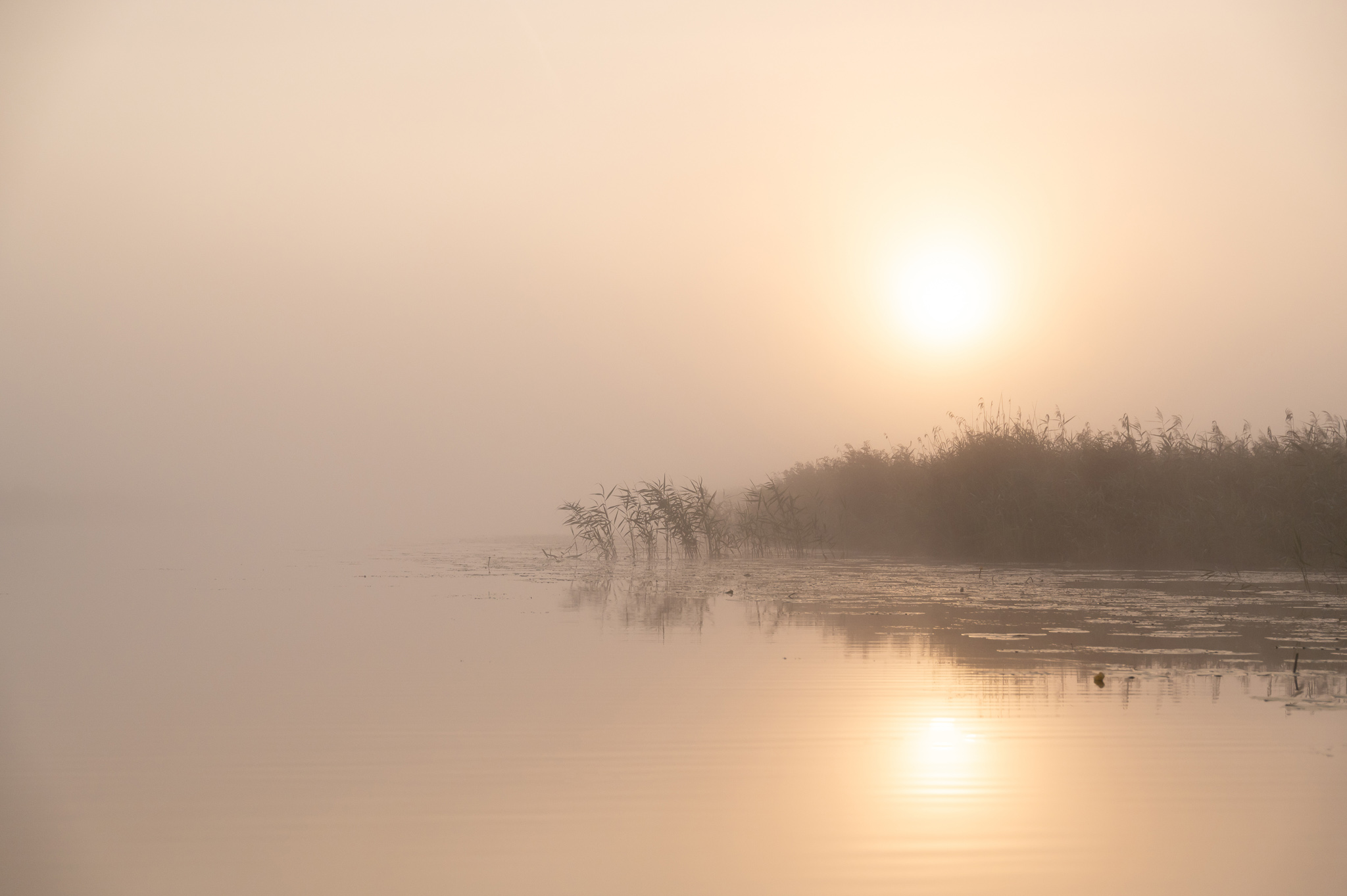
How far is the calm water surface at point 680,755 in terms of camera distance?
3314mm

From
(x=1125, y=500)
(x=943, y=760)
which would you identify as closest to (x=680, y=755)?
(x=943, y=760)

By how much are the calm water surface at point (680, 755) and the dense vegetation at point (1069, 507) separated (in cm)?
578

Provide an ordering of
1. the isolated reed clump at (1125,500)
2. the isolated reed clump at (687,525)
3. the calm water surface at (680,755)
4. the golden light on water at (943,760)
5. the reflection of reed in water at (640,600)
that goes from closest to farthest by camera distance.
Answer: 1. the calm water surface at (680,755)
2. the golden light on water at (943,760)
3. the reflection of reed in water at (640,600)
4. the isolated reed clump at (1125,500)
5. the isolated reed clump at (687,525)

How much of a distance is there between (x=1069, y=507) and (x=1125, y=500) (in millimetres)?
999

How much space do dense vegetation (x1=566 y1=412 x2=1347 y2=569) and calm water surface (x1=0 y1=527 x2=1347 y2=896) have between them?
5779mm

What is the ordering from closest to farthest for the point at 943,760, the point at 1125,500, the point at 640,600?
the point at 943,760 → the point at 640,600 → the point at 1125,500

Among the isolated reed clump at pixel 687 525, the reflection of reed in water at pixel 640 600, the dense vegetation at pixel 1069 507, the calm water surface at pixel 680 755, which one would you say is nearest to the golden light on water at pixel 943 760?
the calm water surface at pixel 680 755

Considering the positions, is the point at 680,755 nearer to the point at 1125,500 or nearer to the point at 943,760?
the point at 943,760

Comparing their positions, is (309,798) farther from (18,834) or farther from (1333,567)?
(1333,567)

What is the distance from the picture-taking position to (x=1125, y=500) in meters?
16.3

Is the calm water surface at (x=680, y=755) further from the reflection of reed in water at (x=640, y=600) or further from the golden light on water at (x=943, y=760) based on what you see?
the reflection of reed in water at (x=640, y=600)

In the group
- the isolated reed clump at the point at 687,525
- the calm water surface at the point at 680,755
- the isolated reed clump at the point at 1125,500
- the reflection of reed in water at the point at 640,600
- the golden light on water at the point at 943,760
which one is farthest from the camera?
the isolated reed clump at the point at 687,525

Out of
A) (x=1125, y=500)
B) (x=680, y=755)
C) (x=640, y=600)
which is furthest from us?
(x=1125, y=500)

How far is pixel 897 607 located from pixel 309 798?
25.1 feet
